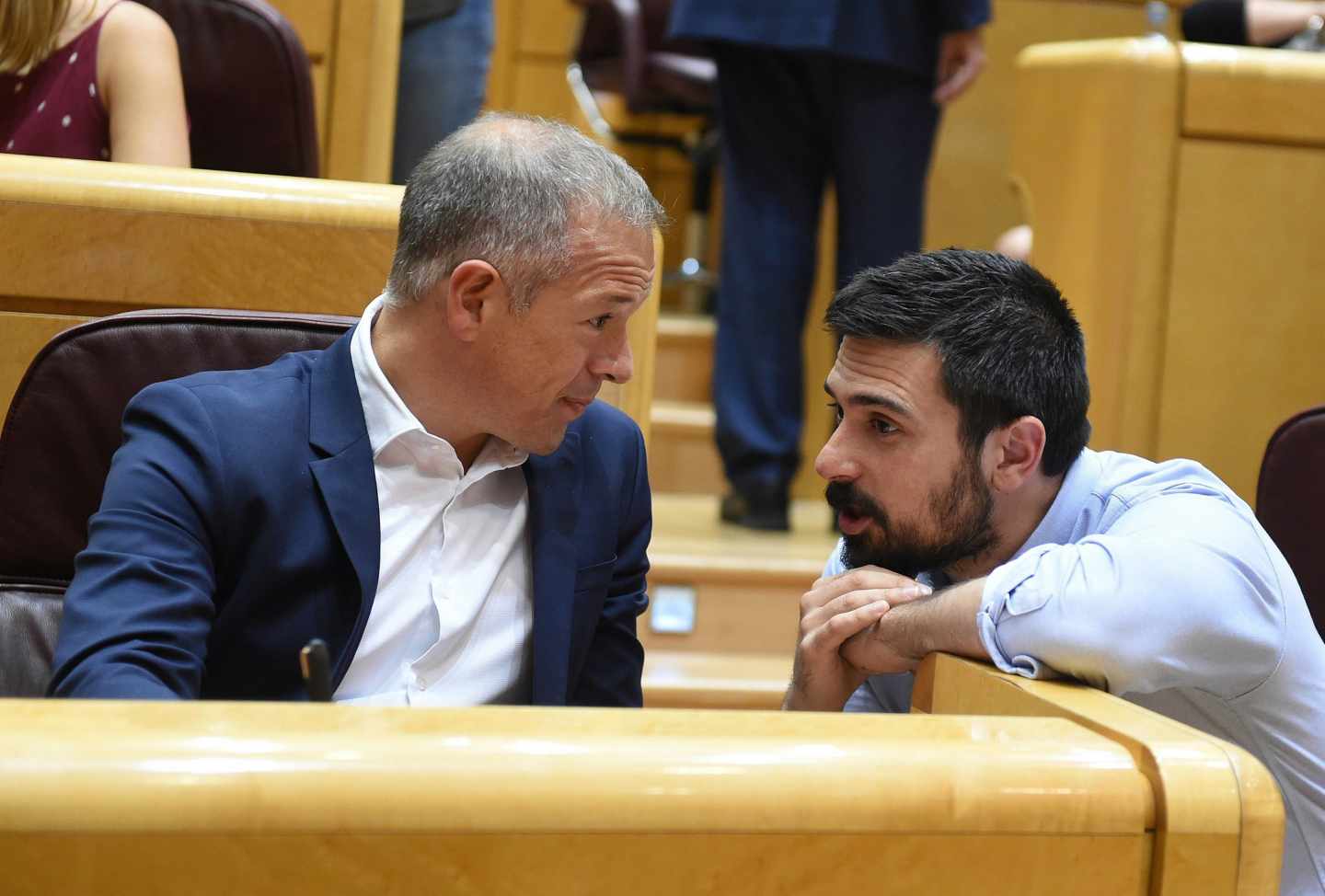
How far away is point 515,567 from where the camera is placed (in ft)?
4.26

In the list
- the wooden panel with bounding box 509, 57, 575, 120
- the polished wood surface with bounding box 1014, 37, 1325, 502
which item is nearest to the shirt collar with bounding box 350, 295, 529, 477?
the polished wood surface with bounding box 1014, 37, 1325, 502

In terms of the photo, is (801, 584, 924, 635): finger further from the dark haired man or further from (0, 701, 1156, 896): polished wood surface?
(0, 701, 1156, 896): polished wood surface

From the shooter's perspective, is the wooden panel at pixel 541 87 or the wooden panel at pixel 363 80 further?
the wooden panel at pixel 541 87

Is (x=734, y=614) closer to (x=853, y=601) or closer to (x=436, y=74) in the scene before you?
(x=436, y=74)

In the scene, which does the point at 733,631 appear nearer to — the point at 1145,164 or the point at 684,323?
the point at 1145,164

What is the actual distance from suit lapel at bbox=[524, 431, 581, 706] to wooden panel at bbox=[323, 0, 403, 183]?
89cm

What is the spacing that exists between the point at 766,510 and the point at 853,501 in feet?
4.77

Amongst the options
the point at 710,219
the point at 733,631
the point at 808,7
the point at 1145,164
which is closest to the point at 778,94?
the point at 808,7

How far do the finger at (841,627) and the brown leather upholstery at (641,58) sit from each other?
9.66 ft

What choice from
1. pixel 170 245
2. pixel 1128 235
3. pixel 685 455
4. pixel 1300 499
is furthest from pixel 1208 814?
pixel 685 455

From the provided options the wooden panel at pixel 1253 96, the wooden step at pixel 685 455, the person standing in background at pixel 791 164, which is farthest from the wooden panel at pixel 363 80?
the wooden step at pixel 685 455

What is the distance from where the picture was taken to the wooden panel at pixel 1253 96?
2.32m

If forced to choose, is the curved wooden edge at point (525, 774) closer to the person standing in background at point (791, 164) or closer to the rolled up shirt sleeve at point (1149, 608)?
the rolled up shirt sleeve at point (1149, 608)

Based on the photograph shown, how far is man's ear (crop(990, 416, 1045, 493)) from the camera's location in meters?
1.32
